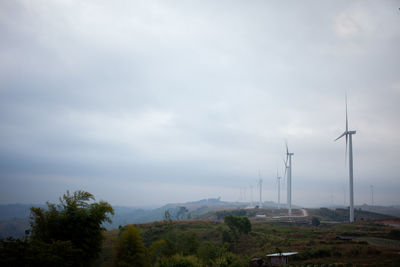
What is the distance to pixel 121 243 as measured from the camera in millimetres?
22938

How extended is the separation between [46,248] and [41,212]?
222 inches

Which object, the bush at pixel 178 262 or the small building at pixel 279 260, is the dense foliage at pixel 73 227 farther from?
the small building at pixel 279 260

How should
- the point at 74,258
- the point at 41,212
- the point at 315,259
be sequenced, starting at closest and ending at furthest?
the point at 74,258
the point at 41,212
the point at 315,259

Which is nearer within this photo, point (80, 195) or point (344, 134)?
point (80, 195)

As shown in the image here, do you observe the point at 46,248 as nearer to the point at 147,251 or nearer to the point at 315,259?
the point at 147,251

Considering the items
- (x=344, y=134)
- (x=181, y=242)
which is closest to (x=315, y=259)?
(x=181, y=242)

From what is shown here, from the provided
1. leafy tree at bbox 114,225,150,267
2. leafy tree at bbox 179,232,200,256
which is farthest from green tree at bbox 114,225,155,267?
leafy tree at bbox 179,232,200,256

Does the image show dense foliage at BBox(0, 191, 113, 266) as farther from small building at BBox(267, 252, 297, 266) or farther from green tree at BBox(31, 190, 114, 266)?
small building at BBox(267, 252, 297, 266)

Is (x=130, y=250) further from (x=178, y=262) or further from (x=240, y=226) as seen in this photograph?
(x=240, y=226)

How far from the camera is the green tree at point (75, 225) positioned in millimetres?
24203

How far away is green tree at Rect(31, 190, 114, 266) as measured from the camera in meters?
24.2

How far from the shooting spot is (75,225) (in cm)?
2470

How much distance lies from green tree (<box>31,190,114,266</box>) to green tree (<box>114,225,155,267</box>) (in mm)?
3521

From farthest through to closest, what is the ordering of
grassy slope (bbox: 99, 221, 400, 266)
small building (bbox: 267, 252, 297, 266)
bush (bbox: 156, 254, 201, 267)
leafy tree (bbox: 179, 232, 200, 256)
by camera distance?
leafy tree (bbox: 179, 232, 200, 256) < grassy slope (bbox: 99, 221, 400, 266) < small building (bbox: 267, 252, 297, 266) < bush (bbox: 156, 254, 201, 267)
